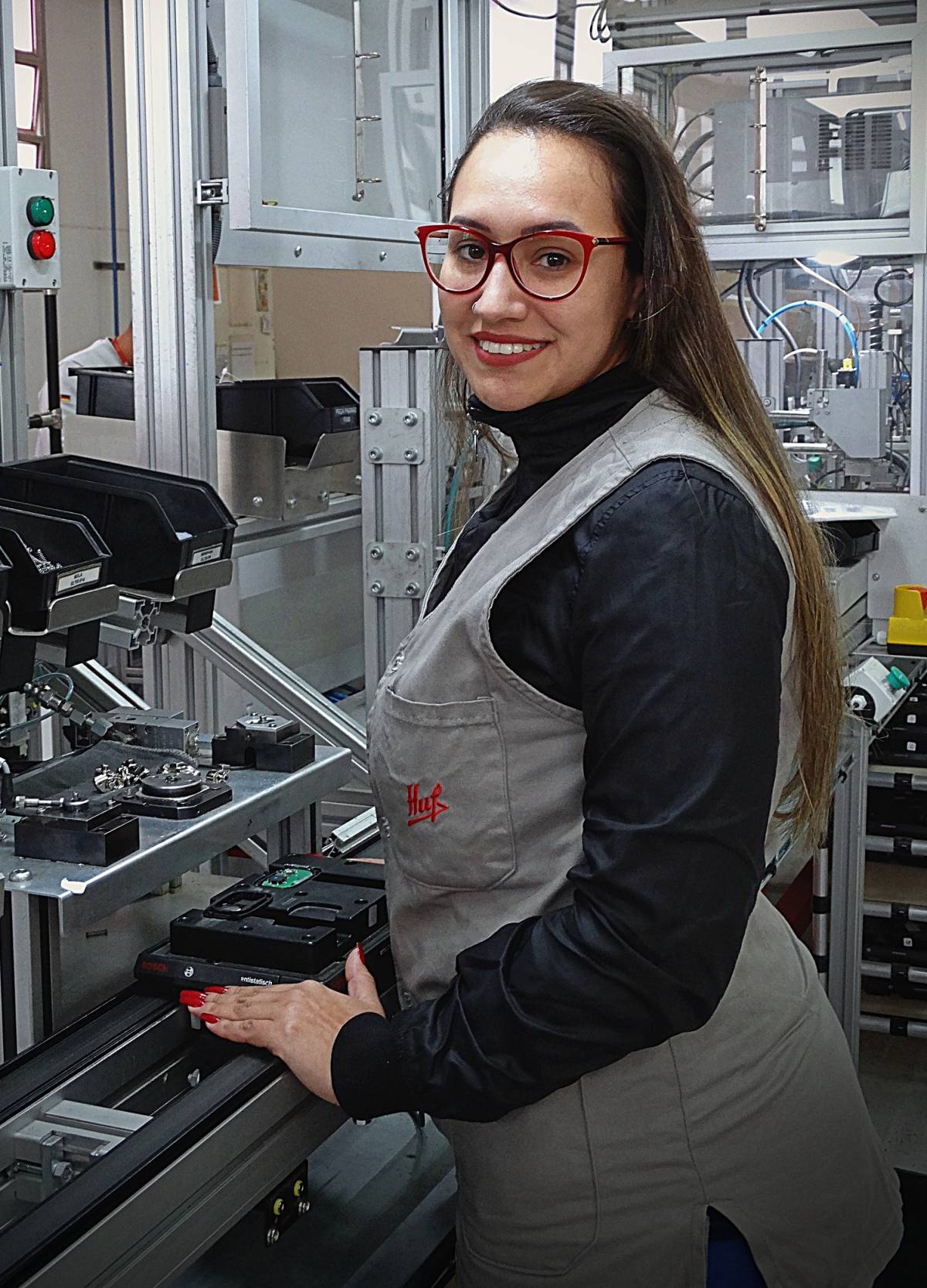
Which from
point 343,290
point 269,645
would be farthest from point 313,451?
point 343,290

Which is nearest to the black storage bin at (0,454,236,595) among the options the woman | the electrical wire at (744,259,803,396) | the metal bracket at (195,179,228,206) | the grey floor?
the woman

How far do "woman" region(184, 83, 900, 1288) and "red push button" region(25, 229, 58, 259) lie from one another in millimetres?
946

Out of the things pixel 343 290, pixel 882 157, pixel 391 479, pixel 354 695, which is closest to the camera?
pixel 391 479

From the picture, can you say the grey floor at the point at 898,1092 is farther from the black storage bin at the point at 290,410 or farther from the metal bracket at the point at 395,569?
the black storage bin at the point at 290,410

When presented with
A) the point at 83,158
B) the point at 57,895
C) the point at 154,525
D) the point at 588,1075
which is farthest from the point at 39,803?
the point at 83,158

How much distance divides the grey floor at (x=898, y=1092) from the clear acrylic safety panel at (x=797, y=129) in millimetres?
1814

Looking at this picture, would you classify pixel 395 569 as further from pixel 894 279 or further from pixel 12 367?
pixel 894 279

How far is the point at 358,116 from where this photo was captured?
261 centimetres

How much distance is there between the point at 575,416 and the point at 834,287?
8.19ft

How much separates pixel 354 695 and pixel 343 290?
9.92ft

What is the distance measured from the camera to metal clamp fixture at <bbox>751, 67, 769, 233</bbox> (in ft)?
10.8

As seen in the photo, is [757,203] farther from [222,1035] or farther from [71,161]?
[71,161]

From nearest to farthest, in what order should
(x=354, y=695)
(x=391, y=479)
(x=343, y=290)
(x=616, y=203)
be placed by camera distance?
(x=616, y=203) → (x=391, y=479) → (x=354, y=695) → (x=343, y=290)

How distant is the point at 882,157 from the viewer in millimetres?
3273
